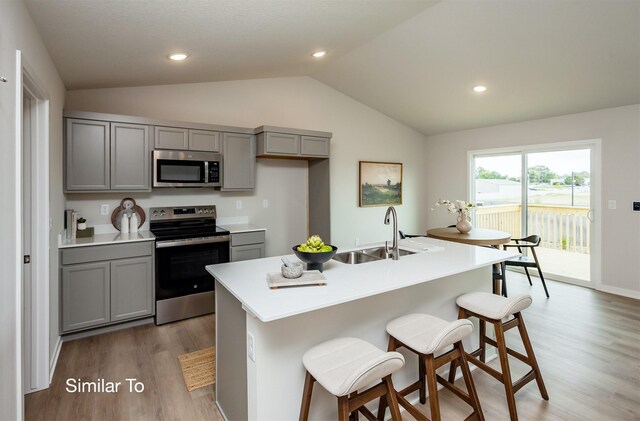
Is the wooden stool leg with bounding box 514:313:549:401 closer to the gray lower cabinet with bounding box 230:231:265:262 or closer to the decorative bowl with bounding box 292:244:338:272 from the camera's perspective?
the decorative bowl with bounding box 292:244:338:272

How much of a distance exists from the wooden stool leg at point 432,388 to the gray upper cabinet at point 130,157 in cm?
311

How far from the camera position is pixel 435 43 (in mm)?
3547

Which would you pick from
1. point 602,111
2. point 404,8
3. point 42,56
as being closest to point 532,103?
point 602,111

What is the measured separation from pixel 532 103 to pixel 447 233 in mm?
2049

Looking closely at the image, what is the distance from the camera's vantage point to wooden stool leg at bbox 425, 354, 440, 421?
1640mm

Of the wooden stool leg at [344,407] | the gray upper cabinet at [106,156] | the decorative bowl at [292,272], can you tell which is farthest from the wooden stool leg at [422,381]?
the gray upper cabinet at [106,156]

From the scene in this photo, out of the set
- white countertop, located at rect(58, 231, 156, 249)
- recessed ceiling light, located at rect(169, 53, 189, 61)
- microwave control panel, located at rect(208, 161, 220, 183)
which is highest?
recessed ceiling light, located at rect(169, 53, 189, 61)

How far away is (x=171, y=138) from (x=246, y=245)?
1.41 metres

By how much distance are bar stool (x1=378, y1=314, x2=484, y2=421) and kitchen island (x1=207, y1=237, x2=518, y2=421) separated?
5.4 inches

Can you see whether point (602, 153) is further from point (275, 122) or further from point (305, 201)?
point (275, 122)

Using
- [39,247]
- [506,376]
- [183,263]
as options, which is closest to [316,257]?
[506,376]

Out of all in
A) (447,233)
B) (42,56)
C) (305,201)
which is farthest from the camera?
(305,201)

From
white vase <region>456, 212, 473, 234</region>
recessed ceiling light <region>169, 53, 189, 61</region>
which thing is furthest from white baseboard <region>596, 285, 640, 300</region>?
recessed ceiling light <region>169, 53, 189, 61</region>

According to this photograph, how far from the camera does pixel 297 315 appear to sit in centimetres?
165
